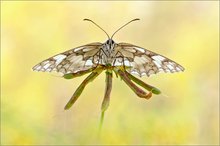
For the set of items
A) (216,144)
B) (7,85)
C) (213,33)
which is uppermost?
(213,33)

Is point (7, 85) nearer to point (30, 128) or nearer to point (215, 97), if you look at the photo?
point (215, 97)

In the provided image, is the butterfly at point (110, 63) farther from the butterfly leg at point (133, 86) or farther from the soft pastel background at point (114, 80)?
the soft pastel background at point (114, 80)

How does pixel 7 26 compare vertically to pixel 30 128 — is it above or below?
above

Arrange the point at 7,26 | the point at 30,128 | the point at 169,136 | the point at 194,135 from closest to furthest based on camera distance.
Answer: the point at 30,128 < the point at 169,136 < the point at 194,135 < the point at 7,26

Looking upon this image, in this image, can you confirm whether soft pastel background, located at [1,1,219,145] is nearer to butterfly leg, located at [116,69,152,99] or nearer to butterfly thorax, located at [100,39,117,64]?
butterfly thorax, located at [100,39,117,64]

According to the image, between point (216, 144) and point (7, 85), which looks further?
point (7, 85)

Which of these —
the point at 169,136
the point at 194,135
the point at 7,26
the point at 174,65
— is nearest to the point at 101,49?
the point at 174,65

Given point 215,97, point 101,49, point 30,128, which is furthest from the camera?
point 215,97
